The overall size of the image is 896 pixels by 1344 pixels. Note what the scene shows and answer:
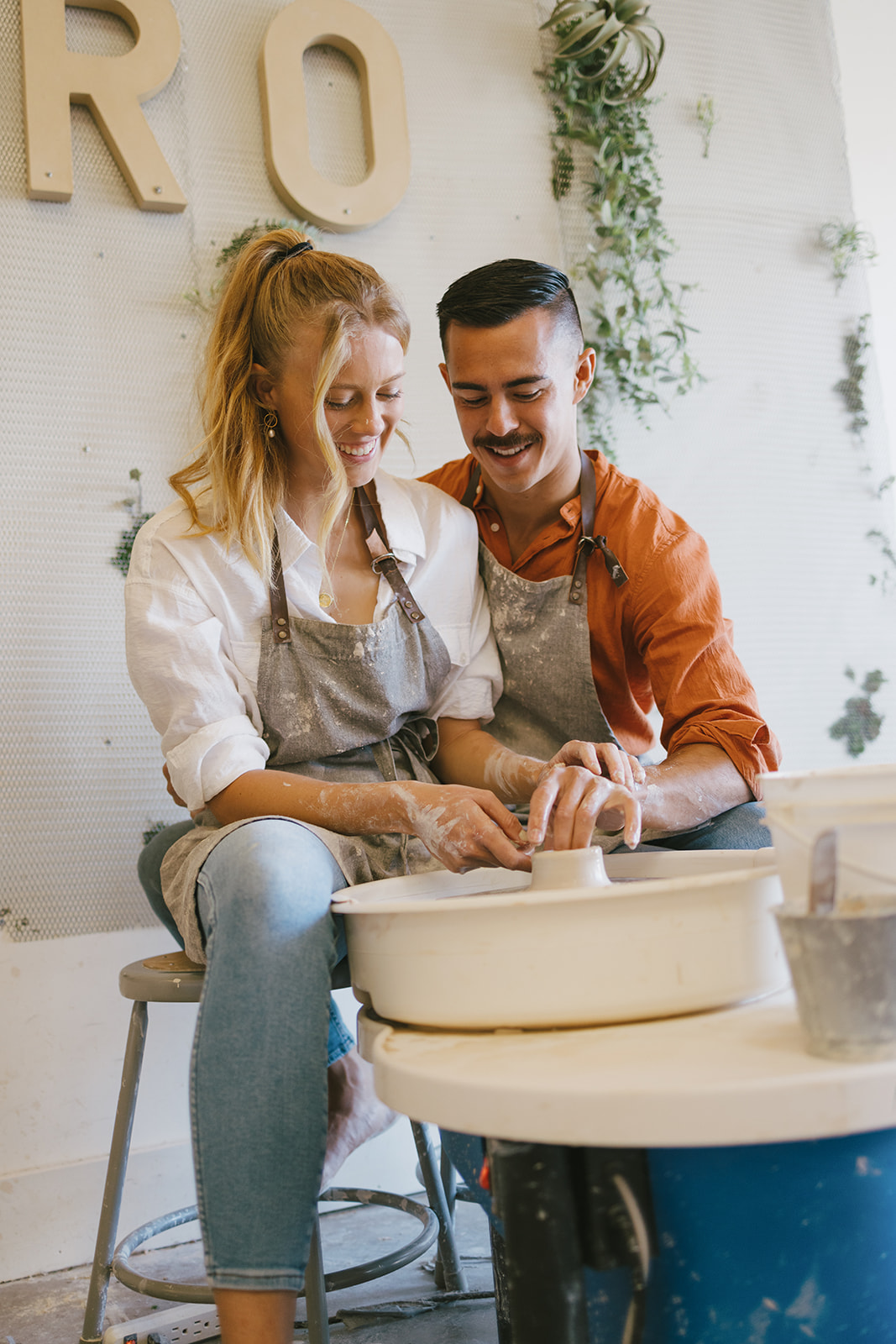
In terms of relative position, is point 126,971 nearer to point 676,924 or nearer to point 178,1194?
point 178,1194

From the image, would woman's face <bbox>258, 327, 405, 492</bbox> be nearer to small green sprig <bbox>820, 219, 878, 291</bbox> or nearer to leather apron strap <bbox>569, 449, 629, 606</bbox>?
leather apron strap <bbox>569, 449, 629, 606</bbox>

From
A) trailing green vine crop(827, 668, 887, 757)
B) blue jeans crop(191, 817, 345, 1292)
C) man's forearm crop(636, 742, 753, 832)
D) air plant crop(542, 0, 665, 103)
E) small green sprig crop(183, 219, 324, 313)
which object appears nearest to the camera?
blue jeans crop(191, 817, 345, 1292)

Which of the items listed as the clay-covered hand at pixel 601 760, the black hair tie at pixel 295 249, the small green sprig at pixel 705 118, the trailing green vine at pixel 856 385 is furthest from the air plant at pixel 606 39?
the clay-covered hand at pixel 601 760

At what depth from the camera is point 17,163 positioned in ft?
5.50

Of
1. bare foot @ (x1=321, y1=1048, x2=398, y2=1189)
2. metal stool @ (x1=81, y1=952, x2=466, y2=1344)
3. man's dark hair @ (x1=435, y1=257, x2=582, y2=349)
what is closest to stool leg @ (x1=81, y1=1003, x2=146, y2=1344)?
metal stool @ (x1=81, y1=952, x2=466, y2=1344)

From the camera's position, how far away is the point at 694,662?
4.64ft

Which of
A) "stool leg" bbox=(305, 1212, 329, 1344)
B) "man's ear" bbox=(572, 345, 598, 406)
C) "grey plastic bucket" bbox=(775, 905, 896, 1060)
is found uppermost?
"man's ear" bbox=(572, 345, 598, 406)

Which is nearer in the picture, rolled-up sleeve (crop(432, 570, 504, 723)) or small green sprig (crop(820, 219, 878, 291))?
rolled-up sleeve (crop(432, 570, 504, 723))

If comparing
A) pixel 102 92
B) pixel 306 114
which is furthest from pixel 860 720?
pixel 102 92

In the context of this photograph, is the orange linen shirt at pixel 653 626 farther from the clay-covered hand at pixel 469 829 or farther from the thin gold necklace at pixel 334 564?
the clay-covered hand at pixel 469 829

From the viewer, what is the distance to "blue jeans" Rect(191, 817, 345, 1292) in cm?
81

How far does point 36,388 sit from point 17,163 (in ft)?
1.13

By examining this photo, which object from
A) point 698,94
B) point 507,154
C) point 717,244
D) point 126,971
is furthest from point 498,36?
point 126,971

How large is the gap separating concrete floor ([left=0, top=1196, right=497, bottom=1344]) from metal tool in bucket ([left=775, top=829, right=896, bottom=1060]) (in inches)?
35.3
